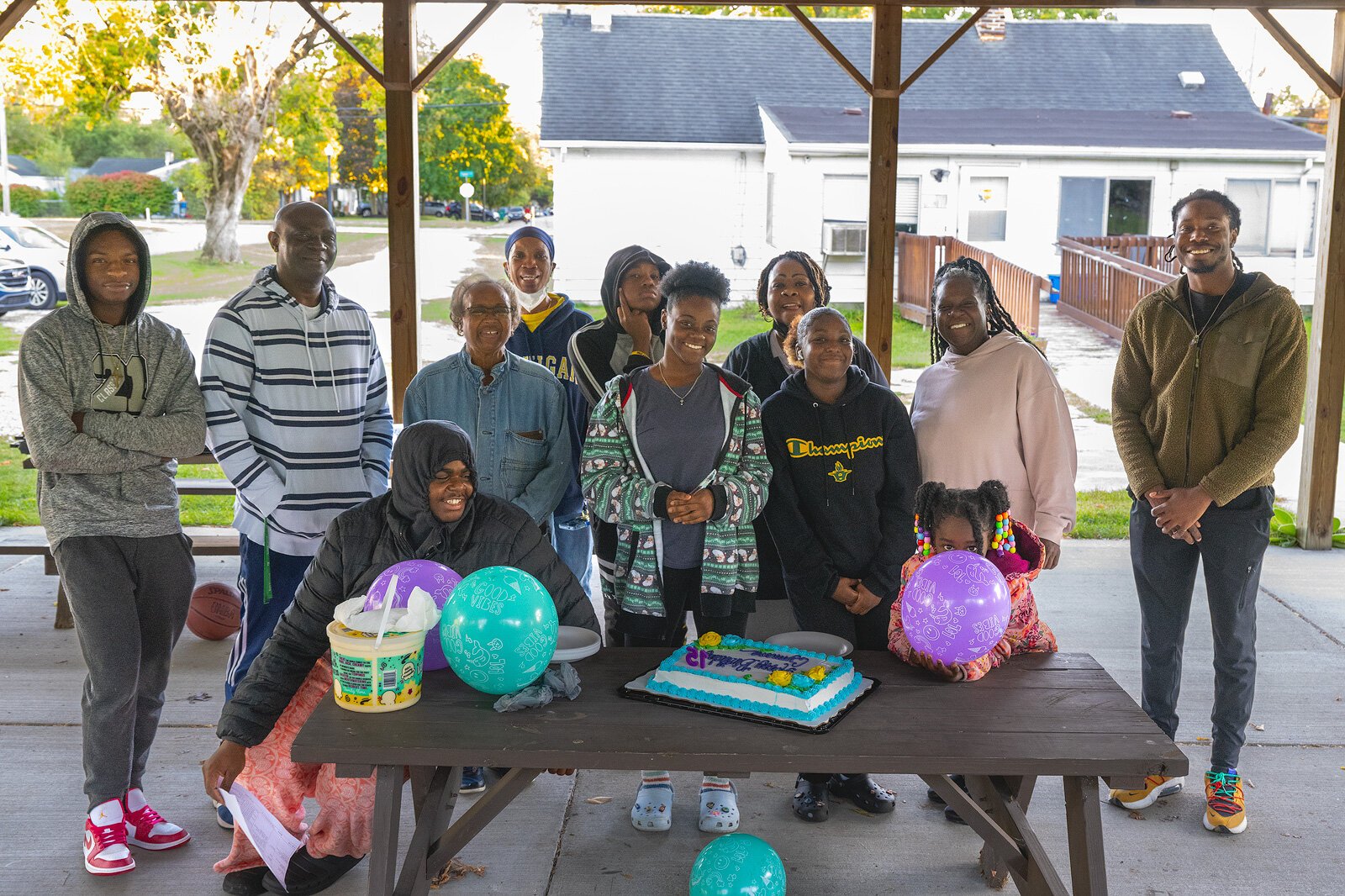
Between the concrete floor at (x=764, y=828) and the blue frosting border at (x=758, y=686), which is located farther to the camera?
the concrete floor at (x=764, y=828)

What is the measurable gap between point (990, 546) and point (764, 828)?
1.20 metres

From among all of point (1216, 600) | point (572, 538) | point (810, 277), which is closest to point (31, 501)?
point (572, 538)

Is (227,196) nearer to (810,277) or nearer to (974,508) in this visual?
(810,277)

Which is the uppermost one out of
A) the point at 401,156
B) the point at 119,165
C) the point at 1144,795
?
the point at 119,165

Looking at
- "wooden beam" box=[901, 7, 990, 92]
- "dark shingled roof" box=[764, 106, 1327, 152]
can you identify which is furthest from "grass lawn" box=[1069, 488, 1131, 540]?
"dark shingled roof" box=[764, 106, 1327, 152]

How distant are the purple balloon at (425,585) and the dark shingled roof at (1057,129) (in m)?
14.7

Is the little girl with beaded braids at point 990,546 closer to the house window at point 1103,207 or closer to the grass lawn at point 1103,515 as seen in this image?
the grass lawn at point 1103,515

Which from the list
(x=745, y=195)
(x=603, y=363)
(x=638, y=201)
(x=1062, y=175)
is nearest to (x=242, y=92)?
(x=638, y=201)

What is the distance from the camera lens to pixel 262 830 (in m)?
3.13

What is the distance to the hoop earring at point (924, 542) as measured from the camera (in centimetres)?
329

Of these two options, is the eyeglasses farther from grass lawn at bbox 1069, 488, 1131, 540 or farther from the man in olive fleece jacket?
grass lawn at bbox 1069, 488, 1131, 540

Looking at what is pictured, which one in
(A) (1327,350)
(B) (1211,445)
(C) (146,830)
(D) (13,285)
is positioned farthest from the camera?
(D) (13,285)

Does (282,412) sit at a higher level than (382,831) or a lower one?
higher

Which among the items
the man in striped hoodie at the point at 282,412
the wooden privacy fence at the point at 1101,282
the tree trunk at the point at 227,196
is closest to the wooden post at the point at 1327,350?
the man in striped hoodie at the point at 282,412
